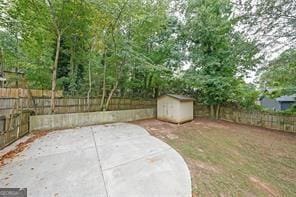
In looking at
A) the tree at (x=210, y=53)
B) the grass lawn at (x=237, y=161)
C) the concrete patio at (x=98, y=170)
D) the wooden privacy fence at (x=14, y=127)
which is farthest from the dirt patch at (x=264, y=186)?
the tree at (x=210, y=53)

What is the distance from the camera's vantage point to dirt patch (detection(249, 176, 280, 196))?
13.1 ft

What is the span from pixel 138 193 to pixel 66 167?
1.86 metres

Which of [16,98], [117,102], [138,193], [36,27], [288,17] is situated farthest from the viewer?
[117,102]

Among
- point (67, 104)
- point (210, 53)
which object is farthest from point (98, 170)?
point (210, 53)

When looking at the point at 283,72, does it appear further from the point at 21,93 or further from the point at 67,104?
the point at 21,93

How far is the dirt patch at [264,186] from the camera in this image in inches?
158

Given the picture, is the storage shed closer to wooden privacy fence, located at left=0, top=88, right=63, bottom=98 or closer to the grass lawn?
the grass lawn

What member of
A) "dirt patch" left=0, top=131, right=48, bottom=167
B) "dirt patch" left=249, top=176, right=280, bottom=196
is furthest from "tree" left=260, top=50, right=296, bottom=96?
"dirt patch" left=0, top=131, right=48, bottom=167

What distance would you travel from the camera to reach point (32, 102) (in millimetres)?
7809

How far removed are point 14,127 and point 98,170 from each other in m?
3.62

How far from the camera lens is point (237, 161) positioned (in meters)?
5.45

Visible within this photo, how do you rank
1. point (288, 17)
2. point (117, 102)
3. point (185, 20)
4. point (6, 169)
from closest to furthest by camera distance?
point (6, 169) → point (288, 17) → point (117, 102) → point (185, 20)

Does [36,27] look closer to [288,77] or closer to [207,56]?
[207,56]

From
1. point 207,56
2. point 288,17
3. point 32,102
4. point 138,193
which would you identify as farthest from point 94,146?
point 207,56
